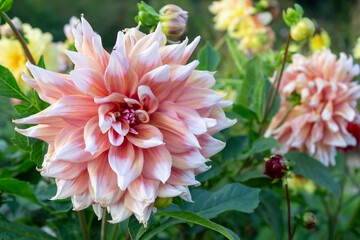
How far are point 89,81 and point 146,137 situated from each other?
73 millimetres

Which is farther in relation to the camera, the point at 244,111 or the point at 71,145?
the point at 244,111

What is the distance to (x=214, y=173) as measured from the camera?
55 cm

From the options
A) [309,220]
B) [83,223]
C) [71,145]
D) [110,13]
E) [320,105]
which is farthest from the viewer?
[110,13]

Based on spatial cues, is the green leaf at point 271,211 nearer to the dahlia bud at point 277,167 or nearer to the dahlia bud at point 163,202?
the dahlia bud at point 277,167

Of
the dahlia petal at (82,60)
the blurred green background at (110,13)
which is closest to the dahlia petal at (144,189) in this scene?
the dahlia petal at (82,60)

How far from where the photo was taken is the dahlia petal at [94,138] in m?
0.35

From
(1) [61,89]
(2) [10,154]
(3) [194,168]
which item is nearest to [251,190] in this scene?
(3) [194,168]

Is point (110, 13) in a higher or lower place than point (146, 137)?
lower

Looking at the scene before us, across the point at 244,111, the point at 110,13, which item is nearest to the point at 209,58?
the point at 244,111

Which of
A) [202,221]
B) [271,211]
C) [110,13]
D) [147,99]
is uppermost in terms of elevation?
[147,99]

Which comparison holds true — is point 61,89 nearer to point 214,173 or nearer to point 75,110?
point 75,110

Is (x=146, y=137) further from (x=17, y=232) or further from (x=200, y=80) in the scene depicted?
(x=17, y=232)

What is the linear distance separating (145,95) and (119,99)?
1.2 inches

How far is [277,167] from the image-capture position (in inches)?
19.7
